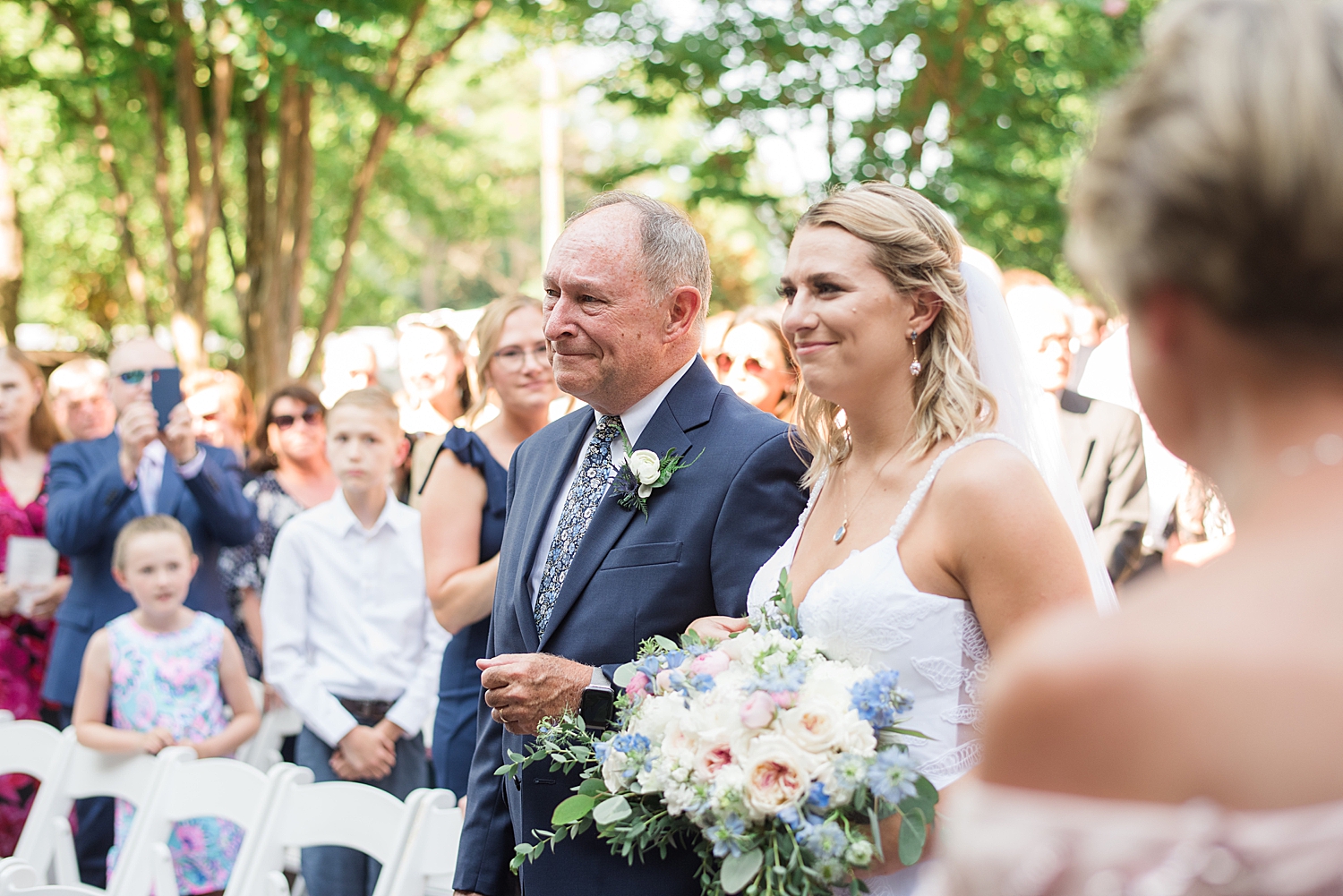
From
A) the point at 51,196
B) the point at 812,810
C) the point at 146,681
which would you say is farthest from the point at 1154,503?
the point at 51,196

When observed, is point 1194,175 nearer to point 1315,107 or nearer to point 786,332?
point 1315,107

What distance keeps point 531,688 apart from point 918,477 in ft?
2.98

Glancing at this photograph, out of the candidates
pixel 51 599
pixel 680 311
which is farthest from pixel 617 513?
pixel 51 599

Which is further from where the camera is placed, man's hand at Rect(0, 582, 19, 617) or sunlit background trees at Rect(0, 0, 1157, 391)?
sunlit background trees at Rect(0, 0, 1157, 391)

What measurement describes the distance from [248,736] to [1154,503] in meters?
3.94

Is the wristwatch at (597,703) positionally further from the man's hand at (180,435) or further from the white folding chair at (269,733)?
the man's hand at (180,435)

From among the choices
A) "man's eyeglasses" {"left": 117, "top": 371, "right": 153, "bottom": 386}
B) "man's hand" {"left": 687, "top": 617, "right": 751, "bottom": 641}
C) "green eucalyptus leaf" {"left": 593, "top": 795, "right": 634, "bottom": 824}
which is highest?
"man's eyeglasses" {"left": 117, "top": 371, "right": 153, "bottom": 386}

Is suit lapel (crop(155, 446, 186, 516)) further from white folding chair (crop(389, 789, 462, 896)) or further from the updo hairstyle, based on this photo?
the updo hairstyle

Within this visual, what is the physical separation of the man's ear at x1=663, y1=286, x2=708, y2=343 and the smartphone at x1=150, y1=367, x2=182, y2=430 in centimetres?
307

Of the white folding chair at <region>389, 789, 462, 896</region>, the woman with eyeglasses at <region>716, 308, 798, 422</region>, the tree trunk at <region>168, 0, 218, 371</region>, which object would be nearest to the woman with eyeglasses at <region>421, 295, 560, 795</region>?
the white folding chair at <region>389, 789, 462, 896</region>

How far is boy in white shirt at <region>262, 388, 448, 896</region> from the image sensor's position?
175 inches

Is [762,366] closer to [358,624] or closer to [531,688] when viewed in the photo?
[358,624]

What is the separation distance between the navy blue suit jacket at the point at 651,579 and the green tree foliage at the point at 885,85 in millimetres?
6653

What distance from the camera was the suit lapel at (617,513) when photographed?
2.69 m
